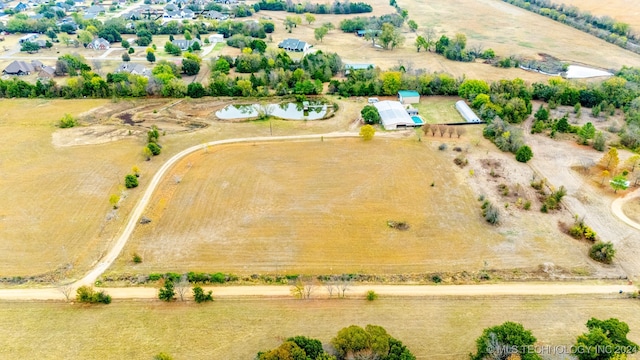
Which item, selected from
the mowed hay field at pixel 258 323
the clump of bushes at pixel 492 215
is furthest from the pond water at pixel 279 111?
the mowed hay field at pixel 258 323

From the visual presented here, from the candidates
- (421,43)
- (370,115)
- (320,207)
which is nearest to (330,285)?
(320,207)

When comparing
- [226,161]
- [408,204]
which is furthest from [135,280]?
[408,204]

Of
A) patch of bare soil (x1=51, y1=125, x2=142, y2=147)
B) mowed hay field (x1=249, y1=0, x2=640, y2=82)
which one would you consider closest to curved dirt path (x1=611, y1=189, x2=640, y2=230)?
mowed hay field (x1=249, y1=0, x2=640, y2=82)

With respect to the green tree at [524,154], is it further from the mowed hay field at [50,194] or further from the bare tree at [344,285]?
the mowed hay field at [50,194]

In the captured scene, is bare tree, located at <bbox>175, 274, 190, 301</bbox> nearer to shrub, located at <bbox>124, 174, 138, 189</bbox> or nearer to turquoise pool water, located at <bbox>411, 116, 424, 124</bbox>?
shrub, located at <bbox>124, 174, 138, 189</bbox>

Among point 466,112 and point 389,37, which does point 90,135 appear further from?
point 389,37

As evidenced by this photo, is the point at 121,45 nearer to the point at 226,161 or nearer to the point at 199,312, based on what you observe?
the point at 226,161
